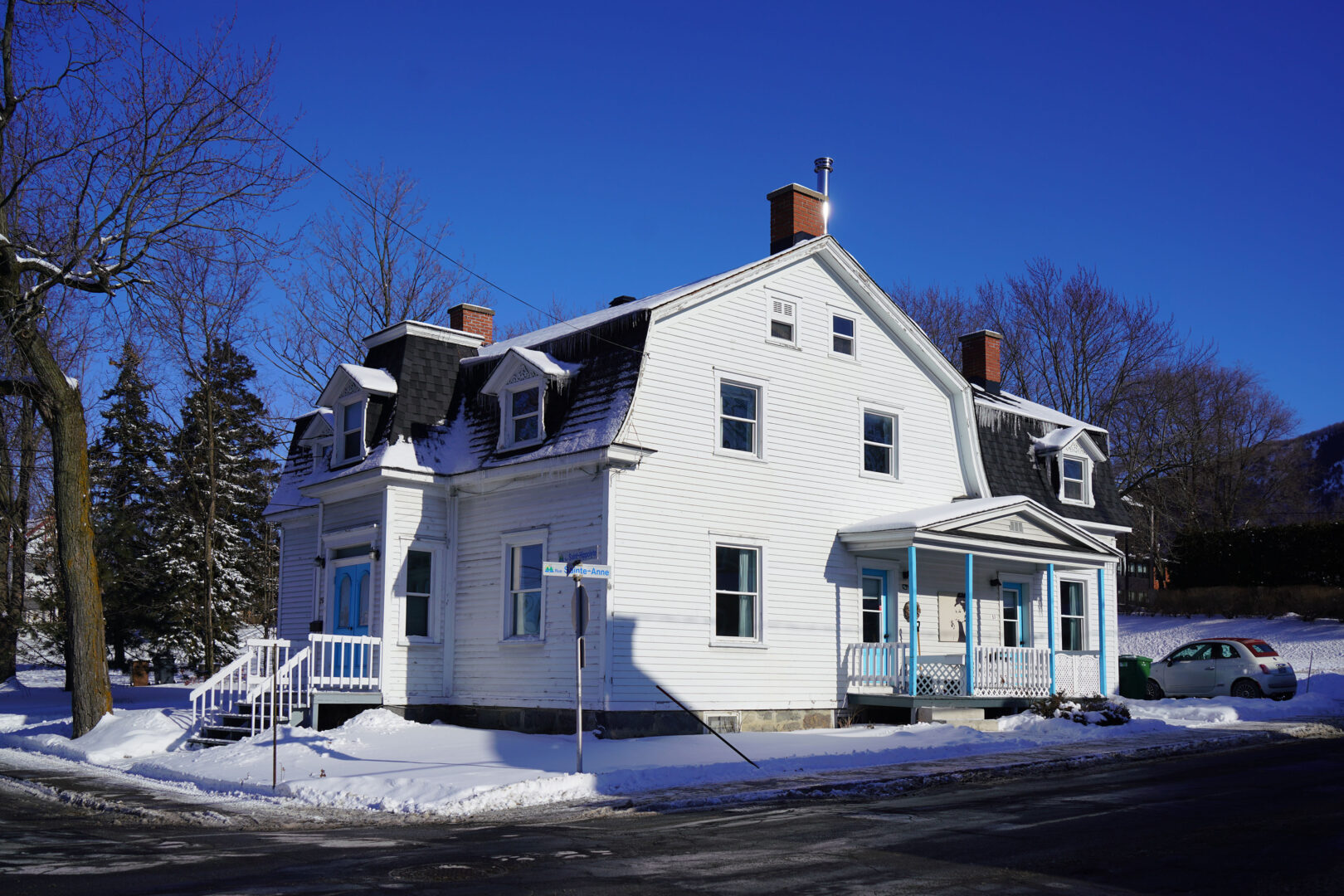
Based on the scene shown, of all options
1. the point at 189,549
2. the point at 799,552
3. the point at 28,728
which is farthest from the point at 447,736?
the point at 189,549

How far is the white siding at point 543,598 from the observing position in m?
18.0

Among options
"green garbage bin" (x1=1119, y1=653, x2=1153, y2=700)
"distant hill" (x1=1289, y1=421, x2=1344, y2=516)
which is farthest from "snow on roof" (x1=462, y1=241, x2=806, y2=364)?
"distant hill" (x1=1289, y1=421, x2=1344, y2=516)

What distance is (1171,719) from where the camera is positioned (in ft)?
71.7

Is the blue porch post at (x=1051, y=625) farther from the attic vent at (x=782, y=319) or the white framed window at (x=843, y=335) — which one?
the attic vent at (x=782, y=319)

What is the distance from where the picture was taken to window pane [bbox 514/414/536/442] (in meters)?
19.8

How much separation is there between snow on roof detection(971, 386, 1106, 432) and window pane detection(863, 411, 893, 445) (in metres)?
2.65

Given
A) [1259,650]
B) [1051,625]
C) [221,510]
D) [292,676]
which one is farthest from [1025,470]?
[221,510]

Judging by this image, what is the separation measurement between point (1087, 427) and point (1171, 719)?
754 centimetres

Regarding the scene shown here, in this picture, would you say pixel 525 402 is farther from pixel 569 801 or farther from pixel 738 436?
pixel 569 801

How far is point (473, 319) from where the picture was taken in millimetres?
25266

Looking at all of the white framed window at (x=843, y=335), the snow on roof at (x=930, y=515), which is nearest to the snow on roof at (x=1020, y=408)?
the snow on roof at (x=930, y=515)

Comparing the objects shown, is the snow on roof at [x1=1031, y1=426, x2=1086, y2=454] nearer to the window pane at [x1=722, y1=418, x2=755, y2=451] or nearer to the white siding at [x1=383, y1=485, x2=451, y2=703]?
→ the window pane at [x1=722, y1=418, x2=755, y2=451]

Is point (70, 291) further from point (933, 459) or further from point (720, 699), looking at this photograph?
point (933, 459)

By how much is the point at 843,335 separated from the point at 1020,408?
758cm
